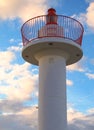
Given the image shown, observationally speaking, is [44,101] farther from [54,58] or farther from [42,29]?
[42,29]

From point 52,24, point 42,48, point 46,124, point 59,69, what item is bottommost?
point 46,124

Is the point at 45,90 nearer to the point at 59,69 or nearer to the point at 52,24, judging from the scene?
the point at 59,69

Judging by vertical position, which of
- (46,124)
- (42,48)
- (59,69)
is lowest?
(46,124)

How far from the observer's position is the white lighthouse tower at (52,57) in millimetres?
12500

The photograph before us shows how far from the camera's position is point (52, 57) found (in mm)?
13141

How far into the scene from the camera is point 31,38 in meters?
13.3

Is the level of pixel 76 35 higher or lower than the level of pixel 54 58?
higher

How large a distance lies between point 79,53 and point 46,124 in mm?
3453

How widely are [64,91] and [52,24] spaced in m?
2.81

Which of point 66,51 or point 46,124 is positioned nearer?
point 46,124

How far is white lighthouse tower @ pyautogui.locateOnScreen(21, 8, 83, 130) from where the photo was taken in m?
12.5

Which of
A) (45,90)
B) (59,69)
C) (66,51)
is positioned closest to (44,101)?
(45,90)

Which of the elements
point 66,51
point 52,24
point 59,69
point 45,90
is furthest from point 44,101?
point 52,24

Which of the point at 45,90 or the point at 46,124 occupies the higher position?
the point at 45,90
